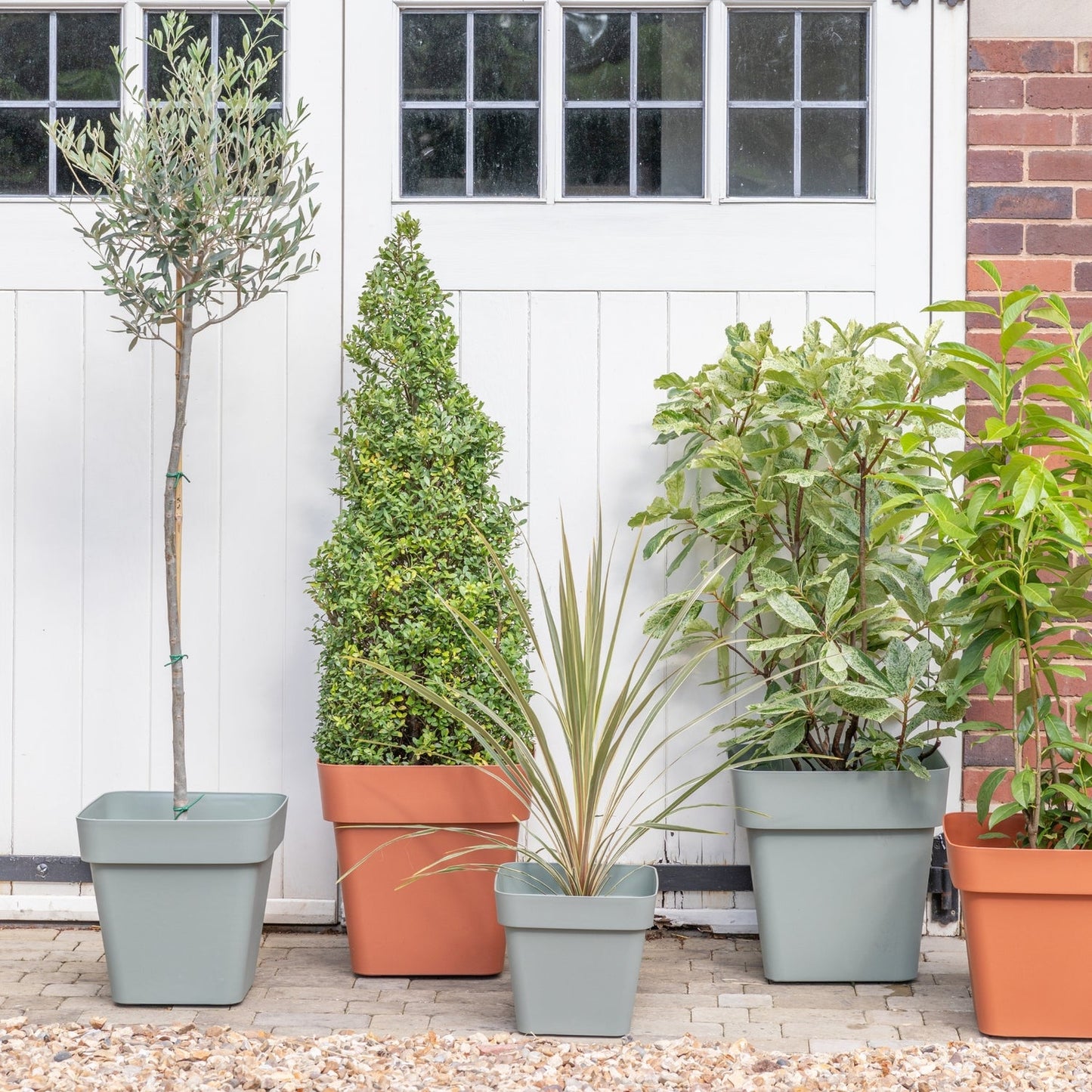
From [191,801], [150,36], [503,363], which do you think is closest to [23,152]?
[150,36]

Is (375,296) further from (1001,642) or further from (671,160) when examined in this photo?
(1001,642)

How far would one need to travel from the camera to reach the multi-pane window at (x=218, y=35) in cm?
288

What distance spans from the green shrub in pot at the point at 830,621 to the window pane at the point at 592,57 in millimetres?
724

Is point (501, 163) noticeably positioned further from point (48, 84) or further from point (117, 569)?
point (117, 569)

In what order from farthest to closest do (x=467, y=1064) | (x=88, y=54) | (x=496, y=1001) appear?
(x=88, y=54), (x=496, y=1001), (x=467, y=1064)

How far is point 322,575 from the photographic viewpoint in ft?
8.21

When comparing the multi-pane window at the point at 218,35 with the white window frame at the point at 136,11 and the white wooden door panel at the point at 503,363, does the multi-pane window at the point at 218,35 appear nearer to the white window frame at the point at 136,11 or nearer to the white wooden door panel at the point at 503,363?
the white window frame at the point at 136,11

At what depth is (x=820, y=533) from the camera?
102 inches

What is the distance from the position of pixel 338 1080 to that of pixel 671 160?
2131 mm

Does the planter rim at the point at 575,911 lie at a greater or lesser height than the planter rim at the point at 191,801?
lesser

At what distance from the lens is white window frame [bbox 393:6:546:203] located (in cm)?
287

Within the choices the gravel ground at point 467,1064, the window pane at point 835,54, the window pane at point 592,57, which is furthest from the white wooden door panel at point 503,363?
the gravel ground at point 467,1064

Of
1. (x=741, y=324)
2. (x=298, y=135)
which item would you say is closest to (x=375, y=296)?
(x=298, y=135)

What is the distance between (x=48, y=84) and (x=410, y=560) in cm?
154
